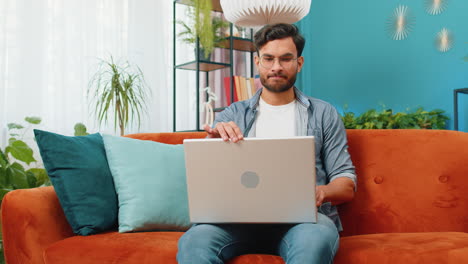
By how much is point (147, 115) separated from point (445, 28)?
8.00 ft

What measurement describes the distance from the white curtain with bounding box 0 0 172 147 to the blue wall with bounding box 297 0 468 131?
5.02 ft

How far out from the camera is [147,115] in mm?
3584

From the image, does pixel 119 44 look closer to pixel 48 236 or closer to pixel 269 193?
pixel 48 236

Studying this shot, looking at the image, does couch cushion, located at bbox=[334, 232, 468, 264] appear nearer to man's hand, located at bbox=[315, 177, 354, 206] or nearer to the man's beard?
man's hand, located at bbox=[315, 177, 354, 206]

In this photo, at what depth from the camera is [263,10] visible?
9.76 feet

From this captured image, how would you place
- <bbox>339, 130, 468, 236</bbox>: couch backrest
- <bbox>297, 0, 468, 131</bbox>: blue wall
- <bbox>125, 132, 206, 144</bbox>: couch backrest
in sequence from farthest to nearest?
<bbox>297, 0, 468, 131</bbox>: blue wall, <bbox>125, 132, 206, 144</bbox>: couch backrest, <bbox>339, 130, 468, 236</bbox>: couch backrest

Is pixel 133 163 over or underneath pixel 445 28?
underneath

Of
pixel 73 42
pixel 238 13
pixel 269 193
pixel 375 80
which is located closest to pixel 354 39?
pixel 375 80

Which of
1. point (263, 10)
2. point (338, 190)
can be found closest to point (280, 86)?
point (338, 190)

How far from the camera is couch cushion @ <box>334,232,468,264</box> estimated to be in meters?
1.30

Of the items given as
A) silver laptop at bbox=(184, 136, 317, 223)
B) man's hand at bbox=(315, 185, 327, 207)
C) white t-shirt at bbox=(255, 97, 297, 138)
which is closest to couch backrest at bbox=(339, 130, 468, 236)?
white t-shirt at bbox=(255, 97, 297, 138)

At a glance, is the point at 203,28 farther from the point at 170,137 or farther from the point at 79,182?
the point at 79,182

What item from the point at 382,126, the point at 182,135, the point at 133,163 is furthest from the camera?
the point at 382,126

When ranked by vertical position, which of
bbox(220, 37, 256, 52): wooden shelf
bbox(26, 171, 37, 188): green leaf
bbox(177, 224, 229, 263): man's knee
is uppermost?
bbox(220, 37, 256, 52): wooden shelf
